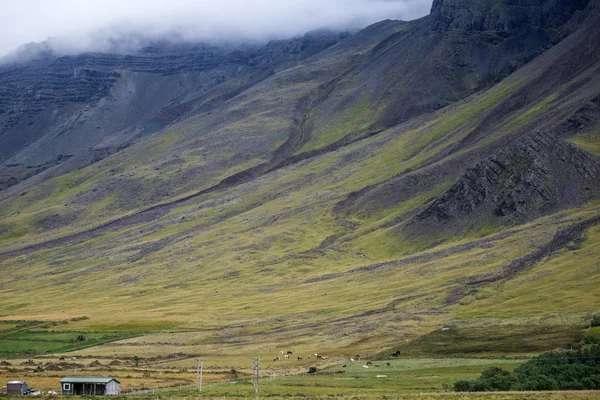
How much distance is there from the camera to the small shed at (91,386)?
288 ft

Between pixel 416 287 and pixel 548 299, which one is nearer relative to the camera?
pixel 548 299

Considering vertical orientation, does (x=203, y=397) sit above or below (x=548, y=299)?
below

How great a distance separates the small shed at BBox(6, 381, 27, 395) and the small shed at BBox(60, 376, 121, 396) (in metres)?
4.21

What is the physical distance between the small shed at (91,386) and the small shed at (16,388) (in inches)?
166

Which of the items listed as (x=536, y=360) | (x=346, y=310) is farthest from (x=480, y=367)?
(x=346, y=310)

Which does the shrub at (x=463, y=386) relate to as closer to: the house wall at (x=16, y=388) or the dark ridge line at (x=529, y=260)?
the house wall at (x=16, y=388)

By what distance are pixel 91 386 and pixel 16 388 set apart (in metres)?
7.16

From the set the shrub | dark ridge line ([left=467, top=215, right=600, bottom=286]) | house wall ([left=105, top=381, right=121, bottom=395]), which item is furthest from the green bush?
dark ridge line ([left=467, top=215, right=600, bottom=286])

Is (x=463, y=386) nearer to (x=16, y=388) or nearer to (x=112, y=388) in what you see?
(x=112, y=388)

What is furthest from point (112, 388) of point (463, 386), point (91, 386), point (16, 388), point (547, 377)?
point (547, 377)

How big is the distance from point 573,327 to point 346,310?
56.3 meters

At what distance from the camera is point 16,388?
3418 inches

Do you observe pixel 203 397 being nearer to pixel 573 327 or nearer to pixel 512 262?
pixel 573 327

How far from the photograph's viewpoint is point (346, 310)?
574 feet
